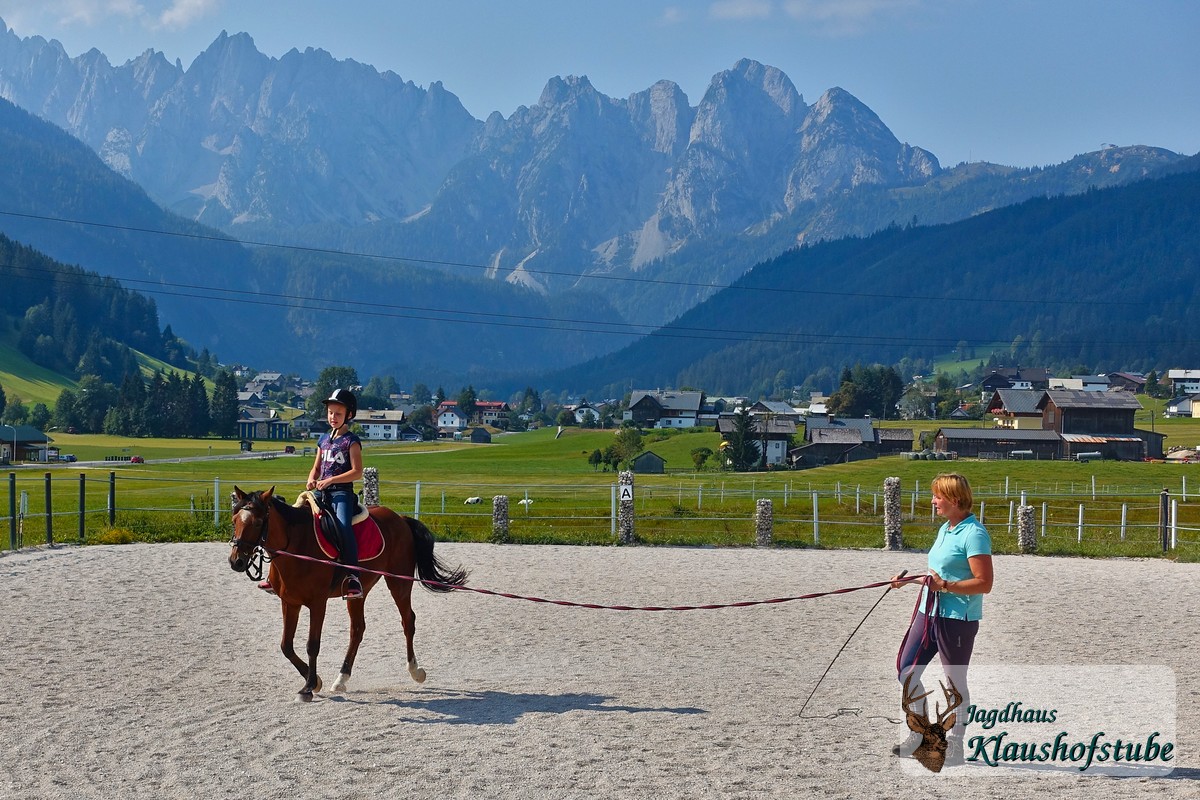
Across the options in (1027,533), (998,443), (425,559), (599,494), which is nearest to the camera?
(425,559)

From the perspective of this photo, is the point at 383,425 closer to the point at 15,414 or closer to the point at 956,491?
the point at 15,414

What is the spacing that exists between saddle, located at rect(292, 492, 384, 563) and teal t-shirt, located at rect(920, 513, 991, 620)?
16.8 feet

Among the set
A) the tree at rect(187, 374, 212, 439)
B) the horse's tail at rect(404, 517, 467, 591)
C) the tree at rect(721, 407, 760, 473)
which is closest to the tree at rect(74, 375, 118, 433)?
the tree at rect(187, 374, 212, 439)

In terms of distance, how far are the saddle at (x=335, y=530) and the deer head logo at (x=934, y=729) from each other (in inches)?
197

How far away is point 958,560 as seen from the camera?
8.09m

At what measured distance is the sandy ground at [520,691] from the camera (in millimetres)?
8094

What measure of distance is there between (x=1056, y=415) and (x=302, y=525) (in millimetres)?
89351

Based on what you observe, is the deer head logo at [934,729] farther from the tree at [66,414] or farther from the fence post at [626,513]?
the tree at [66,414]

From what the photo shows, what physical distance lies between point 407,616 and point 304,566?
121 cm

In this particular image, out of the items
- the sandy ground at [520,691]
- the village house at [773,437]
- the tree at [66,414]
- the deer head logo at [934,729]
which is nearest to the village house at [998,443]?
the village house at [773,437]

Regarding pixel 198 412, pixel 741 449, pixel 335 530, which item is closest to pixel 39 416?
pixel 198 412

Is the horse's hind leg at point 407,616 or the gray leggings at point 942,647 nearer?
the gray leggings at point 942,647

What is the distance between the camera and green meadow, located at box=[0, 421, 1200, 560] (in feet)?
87.7

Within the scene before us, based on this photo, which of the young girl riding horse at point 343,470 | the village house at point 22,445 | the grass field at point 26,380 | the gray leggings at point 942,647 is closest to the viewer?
the gray leggings at point 942,647
